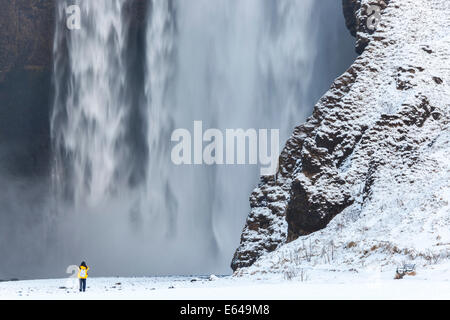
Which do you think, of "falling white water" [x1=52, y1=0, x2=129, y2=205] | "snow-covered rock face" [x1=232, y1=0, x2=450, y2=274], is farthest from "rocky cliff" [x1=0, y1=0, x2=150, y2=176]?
"snow-covered rock face" [x1=232, y1=0, x2=450, y2=274]

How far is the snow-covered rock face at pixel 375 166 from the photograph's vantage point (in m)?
21.1

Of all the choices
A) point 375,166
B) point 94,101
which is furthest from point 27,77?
point 375,166

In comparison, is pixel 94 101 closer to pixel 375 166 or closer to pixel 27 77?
pixel 27 77

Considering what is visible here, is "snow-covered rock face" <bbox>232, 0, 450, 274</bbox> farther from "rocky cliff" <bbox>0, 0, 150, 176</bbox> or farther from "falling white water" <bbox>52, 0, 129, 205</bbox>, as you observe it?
"rocky cliff" <bbox>0, 0, 150, 176</bbox>

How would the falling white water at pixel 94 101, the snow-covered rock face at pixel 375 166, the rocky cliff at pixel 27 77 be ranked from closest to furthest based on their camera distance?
the snow-covered rock face at pixel 375 166
the falling white water at pixel 94 101
the rocky cliff at pixel 27 77

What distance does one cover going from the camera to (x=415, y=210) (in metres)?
21.9

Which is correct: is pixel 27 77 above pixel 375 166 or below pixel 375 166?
above

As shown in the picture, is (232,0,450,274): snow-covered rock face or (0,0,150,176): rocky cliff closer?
(232,0,450,274): snow-covered rock face

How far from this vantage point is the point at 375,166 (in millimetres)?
28000

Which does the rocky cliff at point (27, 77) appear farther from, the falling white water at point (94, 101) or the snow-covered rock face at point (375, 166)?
the snow-covered rock face at point (375, 166)

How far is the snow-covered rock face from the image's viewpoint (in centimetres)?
2114

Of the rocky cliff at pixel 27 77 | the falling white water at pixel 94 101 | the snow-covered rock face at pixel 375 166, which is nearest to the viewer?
the snow-covered rock face at pixel 375 166

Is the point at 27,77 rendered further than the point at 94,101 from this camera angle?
Yes

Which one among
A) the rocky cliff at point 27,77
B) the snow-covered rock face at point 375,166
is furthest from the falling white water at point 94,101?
the snow-covered rock face at point 375,166
